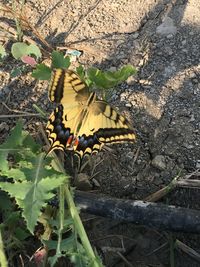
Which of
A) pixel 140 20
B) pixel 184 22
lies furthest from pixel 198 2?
pixel 140 20

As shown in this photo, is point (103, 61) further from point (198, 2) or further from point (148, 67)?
point (198, 2)

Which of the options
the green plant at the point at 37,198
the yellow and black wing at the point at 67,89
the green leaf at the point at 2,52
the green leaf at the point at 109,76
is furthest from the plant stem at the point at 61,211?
the green leaf at the point at 2,52

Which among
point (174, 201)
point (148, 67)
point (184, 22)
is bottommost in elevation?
point (174, 201)

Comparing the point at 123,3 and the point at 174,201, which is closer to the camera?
the point at 174,201

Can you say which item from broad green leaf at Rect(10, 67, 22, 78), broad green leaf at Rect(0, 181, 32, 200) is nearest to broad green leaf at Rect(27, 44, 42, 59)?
broad green leaf at Rect(10, 67, 22, 78)

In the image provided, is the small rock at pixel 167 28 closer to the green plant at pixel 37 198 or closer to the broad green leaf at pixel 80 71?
the broad green leaf at pixel 80 71

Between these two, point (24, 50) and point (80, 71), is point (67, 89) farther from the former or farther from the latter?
point (24, 50)
